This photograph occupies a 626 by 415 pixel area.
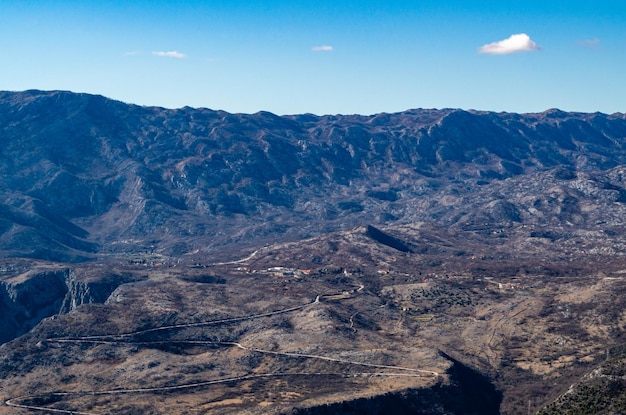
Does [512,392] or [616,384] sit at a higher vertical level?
[616,384]

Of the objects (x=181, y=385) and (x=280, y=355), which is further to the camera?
(x=280, y=355)

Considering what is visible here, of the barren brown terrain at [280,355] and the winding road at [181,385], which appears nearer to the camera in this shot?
the winding road at [181,385]

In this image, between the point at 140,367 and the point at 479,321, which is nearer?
the point at 140,367

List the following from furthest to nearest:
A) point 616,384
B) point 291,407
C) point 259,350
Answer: point 259,350, point 291,407, point 616,384

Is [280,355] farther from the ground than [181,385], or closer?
farther from the ground

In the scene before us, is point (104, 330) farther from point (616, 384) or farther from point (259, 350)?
point (616, 384)

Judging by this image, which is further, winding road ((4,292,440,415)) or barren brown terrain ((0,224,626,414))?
barren brown terrain ((0,224,626,414))

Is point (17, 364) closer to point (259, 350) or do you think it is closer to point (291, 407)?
point (259, 350)

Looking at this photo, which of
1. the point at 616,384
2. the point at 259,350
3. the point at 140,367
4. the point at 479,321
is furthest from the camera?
the point at 479,321

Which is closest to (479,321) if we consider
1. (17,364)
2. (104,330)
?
(104,330)
